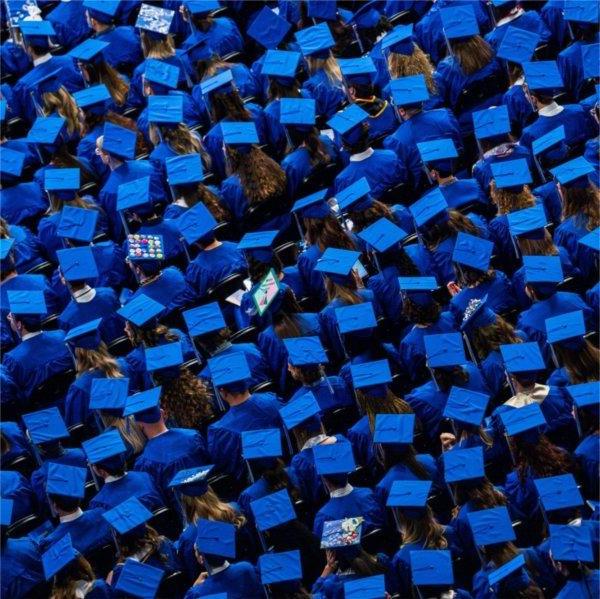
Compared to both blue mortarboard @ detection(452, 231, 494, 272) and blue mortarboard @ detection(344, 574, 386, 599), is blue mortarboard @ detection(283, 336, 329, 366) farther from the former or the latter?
blue mortarboard @ detection(344, 574, 386, 599)

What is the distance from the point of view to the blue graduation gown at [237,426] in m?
8.88

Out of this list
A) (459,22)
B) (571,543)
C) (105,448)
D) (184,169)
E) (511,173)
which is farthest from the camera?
(459,22)

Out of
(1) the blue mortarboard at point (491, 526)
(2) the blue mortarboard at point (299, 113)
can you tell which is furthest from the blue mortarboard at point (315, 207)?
(1) the blue mortarboard at point (491, 526)

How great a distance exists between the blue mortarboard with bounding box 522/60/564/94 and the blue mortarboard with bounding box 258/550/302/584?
10.1ft

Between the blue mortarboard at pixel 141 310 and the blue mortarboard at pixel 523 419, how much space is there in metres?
2.03

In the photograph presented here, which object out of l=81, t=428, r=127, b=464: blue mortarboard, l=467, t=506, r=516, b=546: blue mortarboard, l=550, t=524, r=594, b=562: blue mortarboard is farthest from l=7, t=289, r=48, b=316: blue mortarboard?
l=550, t=524, r=594, b=562: blue mortarboard

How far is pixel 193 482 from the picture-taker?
8.51m

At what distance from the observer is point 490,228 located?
948 centimetres

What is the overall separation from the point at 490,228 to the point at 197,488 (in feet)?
7.34

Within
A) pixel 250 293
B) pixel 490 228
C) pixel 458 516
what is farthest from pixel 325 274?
pixel 458 516

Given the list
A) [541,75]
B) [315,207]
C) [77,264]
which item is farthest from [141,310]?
[541,75]

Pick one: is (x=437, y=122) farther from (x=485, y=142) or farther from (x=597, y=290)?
(x=597, y=290)

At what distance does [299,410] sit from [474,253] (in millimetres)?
1248

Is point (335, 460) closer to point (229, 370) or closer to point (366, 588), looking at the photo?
point (366, 588)
